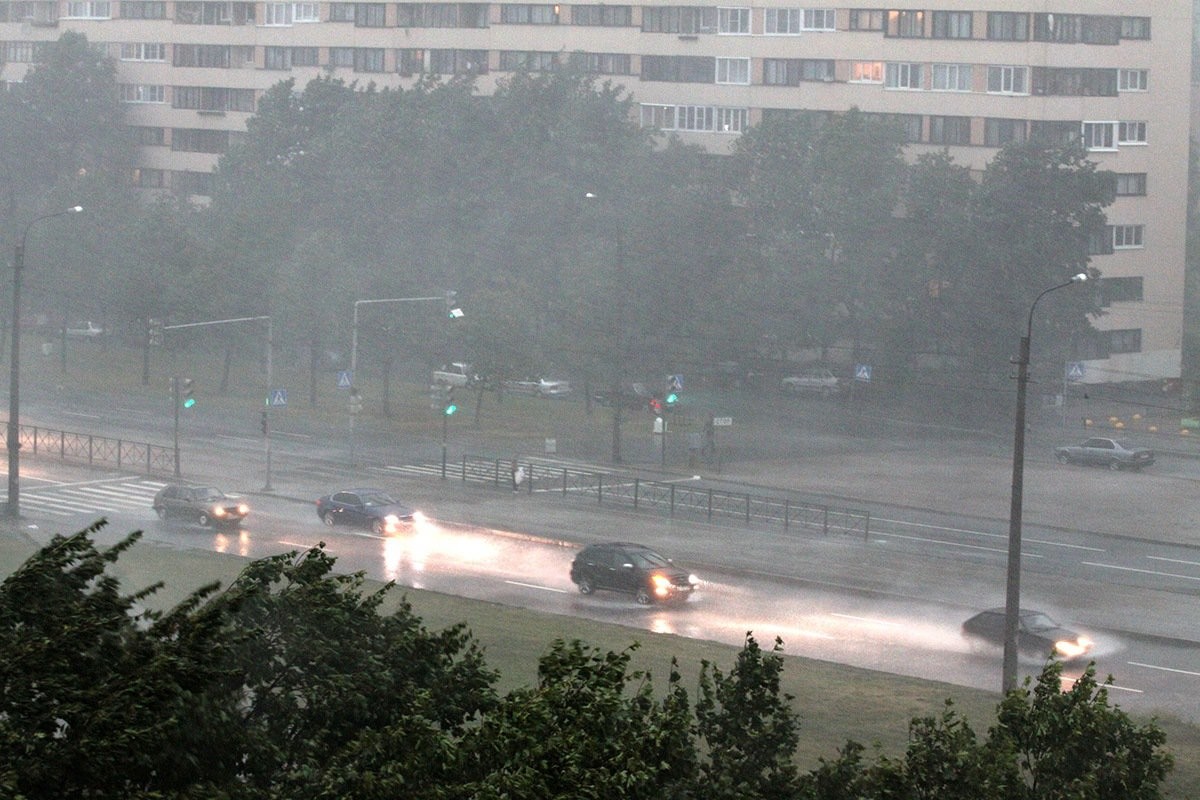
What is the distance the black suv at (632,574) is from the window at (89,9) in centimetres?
8028

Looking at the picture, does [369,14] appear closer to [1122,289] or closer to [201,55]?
[201,55]

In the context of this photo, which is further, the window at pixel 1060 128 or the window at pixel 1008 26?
the window at pixel 1060 128

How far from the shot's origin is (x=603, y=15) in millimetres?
90062

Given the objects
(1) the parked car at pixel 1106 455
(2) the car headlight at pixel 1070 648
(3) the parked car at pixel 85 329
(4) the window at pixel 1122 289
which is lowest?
(2) the car headlight at pixel 1070 648

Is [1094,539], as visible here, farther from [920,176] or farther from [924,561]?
[920,176]

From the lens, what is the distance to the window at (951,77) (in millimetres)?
79875

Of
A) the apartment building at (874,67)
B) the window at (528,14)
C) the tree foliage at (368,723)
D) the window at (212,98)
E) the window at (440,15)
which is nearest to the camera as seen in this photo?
the tree foliage at (368,723)

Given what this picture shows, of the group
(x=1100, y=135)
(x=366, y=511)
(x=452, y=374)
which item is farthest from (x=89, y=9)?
(x=366, y=511)

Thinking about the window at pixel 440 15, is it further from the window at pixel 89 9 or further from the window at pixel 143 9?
the window at pixel 89 9

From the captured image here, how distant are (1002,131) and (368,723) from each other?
70904 millimetres

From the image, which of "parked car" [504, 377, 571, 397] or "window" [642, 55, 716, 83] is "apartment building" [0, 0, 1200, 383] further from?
"parked car" [504, 377, 571, 397]

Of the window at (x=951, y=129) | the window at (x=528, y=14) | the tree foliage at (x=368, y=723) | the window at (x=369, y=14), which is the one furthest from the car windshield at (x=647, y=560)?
the window at (x=369, y=14)

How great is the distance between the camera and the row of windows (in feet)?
257

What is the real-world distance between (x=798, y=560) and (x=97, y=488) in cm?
2160
